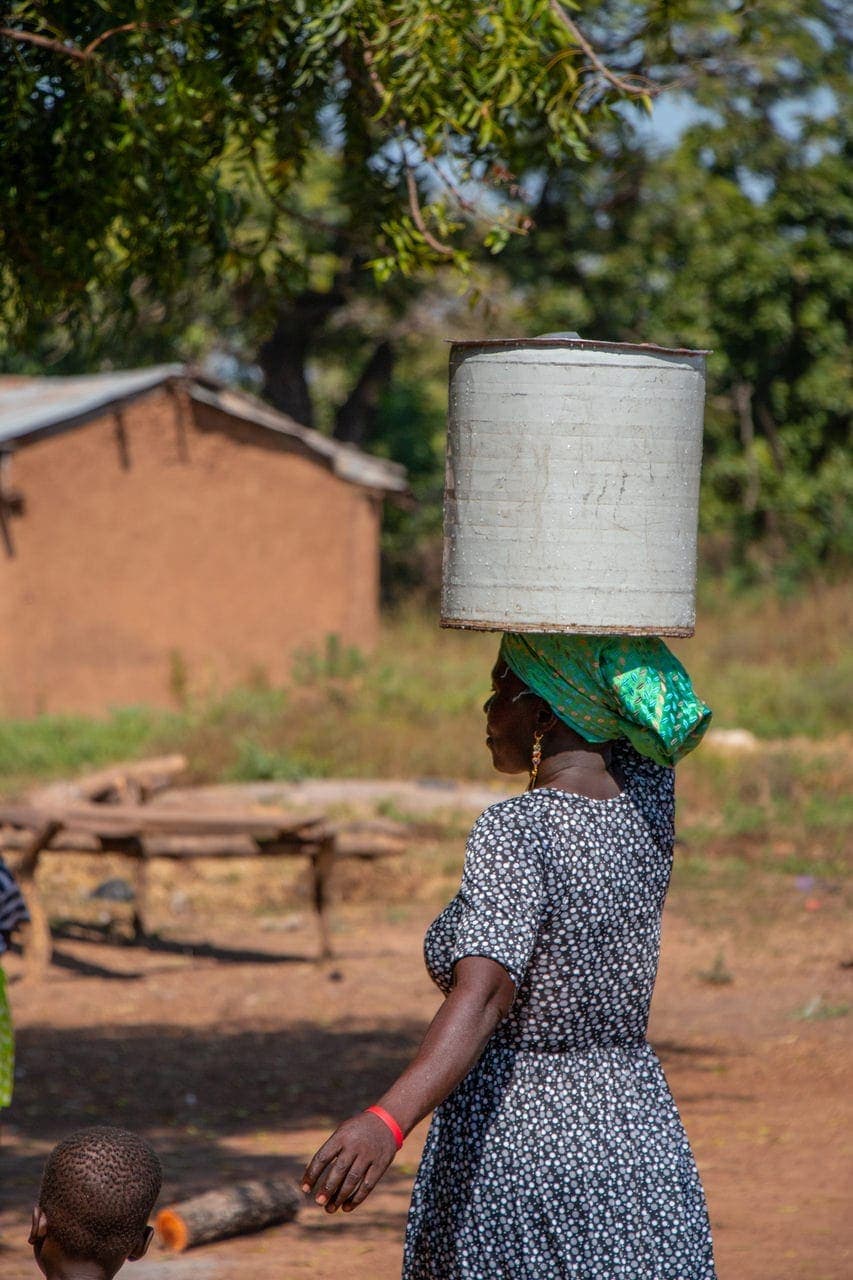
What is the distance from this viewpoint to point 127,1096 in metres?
6.39

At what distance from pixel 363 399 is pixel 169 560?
275 inches

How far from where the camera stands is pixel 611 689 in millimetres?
2398

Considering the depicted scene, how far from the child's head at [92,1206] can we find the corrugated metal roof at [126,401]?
45.0ft

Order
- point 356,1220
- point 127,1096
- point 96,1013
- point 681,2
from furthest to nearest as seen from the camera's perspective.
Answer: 1. point 96,1013
2. point 127,1096
3. point 356,1220
4. point 681,2

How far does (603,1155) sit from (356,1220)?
9.89 ft

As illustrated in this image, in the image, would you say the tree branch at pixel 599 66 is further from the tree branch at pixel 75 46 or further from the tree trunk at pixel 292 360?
the tree trunk at pixel 292 360

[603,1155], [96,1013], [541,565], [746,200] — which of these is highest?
[746,200]

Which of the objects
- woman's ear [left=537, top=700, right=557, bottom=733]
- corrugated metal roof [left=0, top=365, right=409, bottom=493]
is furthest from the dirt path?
corrugated metal roof [left=0, top=365, right=409, bottom=493]

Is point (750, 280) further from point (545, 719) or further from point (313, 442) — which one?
point (545, 719)

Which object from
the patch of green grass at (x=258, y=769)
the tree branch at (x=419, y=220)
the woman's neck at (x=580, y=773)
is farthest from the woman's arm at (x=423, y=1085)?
the patch of green grass at (x=258, y=769)

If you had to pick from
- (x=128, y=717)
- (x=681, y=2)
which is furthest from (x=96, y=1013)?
(x=128, y=717)

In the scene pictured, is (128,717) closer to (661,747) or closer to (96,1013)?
(96,1013)

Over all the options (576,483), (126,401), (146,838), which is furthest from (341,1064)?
(126,401)

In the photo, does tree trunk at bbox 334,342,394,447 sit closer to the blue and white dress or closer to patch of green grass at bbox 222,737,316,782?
patch of green grass at bbox 222,737,316,782
